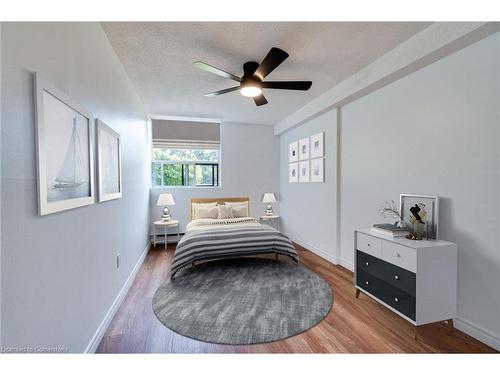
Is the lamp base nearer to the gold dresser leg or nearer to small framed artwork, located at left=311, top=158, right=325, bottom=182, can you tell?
small framed artwork, located at left=311, top=158, right=325, bottom=182

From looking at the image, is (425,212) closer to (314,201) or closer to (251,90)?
(314,201)

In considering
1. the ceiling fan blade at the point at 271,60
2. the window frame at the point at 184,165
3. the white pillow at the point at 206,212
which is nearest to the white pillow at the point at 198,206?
the white pillow at the point at 206,212

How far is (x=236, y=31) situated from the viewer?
6.49 feet

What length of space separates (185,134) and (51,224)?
3.91 m

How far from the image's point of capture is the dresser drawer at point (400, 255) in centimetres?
180

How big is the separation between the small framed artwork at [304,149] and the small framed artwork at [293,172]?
0.26 m

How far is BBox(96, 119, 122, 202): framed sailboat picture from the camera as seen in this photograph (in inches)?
70.6

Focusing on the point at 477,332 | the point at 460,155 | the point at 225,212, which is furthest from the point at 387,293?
the point at 225,212

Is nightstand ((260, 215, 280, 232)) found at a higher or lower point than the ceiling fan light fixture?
lower

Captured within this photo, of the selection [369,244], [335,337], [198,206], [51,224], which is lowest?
[335,337]

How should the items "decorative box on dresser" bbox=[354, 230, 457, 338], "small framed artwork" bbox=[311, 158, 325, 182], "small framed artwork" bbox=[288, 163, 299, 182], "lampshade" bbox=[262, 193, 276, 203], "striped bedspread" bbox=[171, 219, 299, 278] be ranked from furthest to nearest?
"lampshade" bbox=[262, 193, 276, 203] → "small framed artwork" bbox=[288, 163, 299, 182] → "small framed artwork" bbox=[311, 158, 325, 182] → "striped bedspread" bbox=[171, 219, 299, 278] → "decorative box on dresser" bbox=[354, 230, 457, 338]

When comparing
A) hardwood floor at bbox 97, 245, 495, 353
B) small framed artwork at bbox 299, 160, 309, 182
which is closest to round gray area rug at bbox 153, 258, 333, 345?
hardwood floor at bbox 97, 245, 495, 353

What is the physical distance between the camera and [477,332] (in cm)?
174

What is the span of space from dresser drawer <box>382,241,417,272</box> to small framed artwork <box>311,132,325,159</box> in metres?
2.01
